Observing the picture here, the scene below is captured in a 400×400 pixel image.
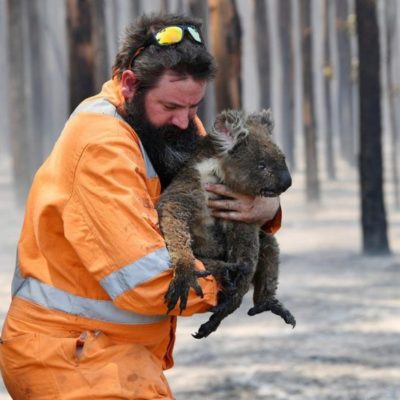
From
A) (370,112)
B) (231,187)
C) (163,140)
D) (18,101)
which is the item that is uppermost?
(163,140)

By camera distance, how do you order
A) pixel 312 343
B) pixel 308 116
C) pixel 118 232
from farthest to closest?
pixel 308 116 → pixel 312 343 → pixel 118 232

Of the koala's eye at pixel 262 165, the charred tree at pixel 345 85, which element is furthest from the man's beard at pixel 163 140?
the charred tree at pixel 345 85

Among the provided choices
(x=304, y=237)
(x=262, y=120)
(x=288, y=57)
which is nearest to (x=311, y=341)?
(x=262, y=120)

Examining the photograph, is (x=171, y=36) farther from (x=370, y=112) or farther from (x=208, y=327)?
(x=370, y=112)

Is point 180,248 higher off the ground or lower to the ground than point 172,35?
lower

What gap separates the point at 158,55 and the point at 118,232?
56 cm

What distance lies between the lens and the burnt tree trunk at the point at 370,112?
17453mm

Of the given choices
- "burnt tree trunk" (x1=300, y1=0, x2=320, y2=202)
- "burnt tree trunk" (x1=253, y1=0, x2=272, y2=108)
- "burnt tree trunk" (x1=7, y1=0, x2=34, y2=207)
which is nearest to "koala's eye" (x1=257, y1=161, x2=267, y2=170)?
"burnt tree trunk" (x1=300, y1=0, x2=320, y2=202)

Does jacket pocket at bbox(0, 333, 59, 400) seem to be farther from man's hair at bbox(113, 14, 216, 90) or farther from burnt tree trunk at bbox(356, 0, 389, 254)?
burnt tree trunk at bbox(356, 0, 389, 254)

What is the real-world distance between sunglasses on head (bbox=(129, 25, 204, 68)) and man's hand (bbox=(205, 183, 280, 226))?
457mm

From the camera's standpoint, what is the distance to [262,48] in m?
36.3

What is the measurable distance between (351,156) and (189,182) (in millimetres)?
37856

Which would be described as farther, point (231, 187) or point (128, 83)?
point (231, 187)

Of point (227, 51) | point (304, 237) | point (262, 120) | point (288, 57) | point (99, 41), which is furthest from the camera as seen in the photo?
point (288, 57)
